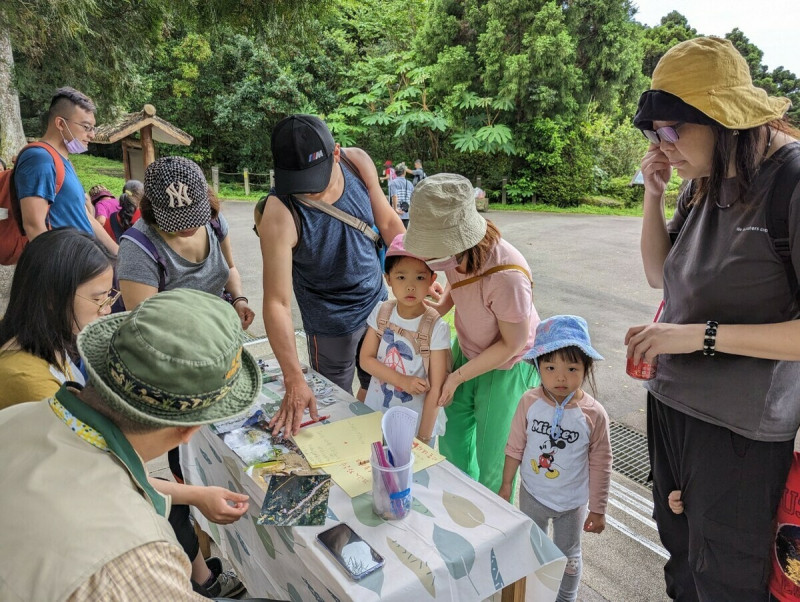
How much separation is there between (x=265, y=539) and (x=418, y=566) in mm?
571

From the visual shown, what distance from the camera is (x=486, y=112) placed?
17.3 metres

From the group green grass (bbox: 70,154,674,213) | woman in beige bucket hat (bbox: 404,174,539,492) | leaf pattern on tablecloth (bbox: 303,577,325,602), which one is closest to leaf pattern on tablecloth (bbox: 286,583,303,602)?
leaf pattern on tablecloth (bbox: 303,577,325,602)

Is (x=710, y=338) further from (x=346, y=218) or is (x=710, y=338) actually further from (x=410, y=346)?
(x=346, y=218)

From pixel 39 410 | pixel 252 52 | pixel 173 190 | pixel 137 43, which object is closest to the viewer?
pixel 39 410

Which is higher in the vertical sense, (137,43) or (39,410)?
(137,43)

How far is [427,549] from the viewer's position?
1313mm

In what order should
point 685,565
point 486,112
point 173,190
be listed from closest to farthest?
point 685,565
point 173,190
point 486,112

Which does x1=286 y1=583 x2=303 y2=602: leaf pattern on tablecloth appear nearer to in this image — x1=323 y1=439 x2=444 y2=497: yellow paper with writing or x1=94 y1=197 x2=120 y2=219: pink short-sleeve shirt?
x1=323 y1=439 x2=444 y2=497: yellow paper with writing

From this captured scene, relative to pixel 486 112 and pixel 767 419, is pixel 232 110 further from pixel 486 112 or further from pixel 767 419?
pixel 767 419

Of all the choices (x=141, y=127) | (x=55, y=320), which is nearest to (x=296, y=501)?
(x=55, y=320)

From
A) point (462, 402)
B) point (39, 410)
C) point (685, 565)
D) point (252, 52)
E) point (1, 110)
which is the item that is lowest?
point (685, 565)

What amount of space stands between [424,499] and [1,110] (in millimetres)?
10720

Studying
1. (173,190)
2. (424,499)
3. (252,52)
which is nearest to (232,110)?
(252,52)

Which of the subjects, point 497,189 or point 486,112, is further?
point 497,189
